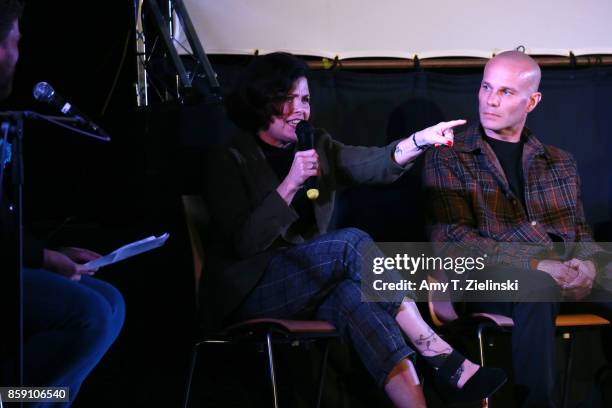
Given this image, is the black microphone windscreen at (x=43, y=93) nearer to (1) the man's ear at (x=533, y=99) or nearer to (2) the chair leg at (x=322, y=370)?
(2) the chair leg at (x=322, y=370)

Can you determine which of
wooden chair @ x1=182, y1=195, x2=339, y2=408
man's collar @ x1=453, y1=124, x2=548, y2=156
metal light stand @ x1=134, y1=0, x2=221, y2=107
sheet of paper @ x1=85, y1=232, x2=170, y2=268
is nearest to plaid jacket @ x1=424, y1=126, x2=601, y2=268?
man's collar @ x1=453, y1=124, x2=548, y2=156

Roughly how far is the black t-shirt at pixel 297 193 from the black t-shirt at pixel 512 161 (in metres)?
0.80

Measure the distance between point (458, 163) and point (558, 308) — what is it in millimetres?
652

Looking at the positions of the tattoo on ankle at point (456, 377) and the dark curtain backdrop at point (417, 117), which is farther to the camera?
the dark curtain backdrop at point (417, 117)

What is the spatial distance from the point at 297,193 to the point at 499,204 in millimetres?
779

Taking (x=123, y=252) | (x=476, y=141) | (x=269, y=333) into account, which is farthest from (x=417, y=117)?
(x=123, y=252)

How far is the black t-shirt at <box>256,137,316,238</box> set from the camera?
2846 millimetres

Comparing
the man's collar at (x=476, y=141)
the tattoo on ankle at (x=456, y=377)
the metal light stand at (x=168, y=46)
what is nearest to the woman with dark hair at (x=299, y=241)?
the tattoo on ankle at (x=456, y=377)

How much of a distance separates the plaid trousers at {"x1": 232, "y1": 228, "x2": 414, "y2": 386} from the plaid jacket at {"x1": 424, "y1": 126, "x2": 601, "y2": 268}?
0.54m

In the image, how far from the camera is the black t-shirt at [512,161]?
3094 mm

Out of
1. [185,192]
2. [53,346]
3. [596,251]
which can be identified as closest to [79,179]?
[185,192]

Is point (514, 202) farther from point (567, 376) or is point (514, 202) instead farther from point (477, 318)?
point (567, 376)

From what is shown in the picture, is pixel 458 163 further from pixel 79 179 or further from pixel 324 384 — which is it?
pixel 79 179

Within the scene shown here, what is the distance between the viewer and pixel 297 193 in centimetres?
281
